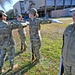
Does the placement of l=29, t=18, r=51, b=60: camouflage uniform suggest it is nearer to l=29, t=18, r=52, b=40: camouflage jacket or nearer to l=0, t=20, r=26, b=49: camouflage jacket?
l=29, t=18, r=52, b=40: camouflage jacket

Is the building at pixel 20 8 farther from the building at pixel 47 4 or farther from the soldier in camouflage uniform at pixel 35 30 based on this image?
the soldier in camouflage uniform at pixel 35 30

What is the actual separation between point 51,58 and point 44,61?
0.41 m

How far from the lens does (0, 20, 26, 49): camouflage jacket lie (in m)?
4.96

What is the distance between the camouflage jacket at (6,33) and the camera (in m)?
4.96

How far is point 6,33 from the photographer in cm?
505

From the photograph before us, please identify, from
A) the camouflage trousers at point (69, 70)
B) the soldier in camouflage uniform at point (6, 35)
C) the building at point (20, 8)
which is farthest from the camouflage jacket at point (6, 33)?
the building at point (20, 8)

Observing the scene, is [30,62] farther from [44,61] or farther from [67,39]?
[67,39]

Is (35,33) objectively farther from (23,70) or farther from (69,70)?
(69,70)

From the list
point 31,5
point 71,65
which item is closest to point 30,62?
point 71,65

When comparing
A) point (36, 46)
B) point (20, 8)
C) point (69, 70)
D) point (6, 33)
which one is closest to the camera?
point (69, 70)

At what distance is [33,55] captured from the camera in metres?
6.58

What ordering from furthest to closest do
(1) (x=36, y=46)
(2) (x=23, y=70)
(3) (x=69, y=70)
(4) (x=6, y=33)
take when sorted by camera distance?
(1) (x=36, y=46)
(2) (x=23, y=70)
(4) (x=6, y=33)
(3) (x=69, y=70)

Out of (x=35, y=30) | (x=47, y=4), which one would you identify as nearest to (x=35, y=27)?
(x=35, y=30)

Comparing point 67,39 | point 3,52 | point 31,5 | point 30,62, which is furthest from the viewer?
Answer: point 31,5
